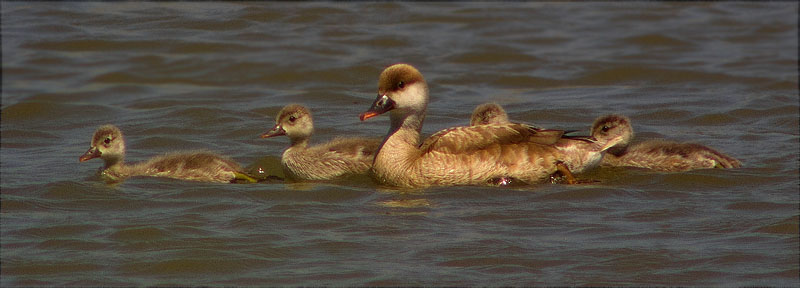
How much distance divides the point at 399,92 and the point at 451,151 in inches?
26.0

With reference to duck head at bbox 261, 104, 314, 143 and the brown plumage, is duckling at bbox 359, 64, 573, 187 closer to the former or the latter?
duck head at bbox 261, 104, 314, 143

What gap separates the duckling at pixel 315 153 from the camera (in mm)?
11070

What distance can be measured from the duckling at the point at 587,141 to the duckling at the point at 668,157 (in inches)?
4.9

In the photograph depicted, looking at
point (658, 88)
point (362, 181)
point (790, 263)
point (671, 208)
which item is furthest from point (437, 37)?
point (790, 263)

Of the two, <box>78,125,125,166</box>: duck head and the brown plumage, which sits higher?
the brown plumage

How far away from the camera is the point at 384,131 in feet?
43.3

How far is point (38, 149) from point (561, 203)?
214 inches

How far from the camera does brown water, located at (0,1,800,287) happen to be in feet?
28.0

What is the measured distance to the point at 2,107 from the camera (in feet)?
47.6

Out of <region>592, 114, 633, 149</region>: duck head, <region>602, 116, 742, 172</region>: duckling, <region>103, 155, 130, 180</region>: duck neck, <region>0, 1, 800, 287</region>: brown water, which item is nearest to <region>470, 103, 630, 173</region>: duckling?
<region>592, 114, 633, 149</region>: duck head

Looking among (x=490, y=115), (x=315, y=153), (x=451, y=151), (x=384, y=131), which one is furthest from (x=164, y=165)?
(x=490, y=115)

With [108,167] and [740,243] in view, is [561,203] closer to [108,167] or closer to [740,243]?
[740,243]

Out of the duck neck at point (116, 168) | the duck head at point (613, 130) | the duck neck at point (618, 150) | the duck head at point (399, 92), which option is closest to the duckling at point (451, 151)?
the duck head at point (399, 92)

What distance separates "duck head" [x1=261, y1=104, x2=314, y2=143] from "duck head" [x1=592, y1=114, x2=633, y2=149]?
257 cm
